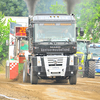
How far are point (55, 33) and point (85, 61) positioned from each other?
7285mm

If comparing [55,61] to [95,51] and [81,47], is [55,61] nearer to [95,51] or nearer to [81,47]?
[81,47]

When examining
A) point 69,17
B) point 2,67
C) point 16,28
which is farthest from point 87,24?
point 69,17

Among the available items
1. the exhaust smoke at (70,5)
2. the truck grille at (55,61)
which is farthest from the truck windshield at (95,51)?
the truck grille at (55,61)

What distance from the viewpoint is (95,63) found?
66.5 ft

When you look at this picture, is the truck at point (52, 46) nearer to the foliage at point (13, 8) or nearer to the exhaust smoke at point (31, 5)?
the exhaust smoke at point (31, 5)

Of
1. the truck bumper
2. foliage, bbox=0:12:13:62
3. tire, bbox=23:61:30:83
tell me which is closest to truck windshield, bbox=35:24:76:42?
the truck bumper

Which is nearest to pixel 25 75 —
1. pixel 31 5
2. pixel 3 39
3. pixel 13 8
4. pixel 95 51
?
pixel 31 5

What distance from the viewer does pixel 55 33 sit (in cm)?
1411

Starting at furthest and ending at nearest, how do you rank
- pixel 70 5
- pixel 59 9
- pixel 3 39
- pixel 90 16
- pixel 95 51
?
pixel 59 9, pixel 3 39, pixel 90 16, pixel 95 51, pixel 70 5

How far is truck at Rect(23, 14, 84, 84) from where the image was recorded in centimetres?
1395

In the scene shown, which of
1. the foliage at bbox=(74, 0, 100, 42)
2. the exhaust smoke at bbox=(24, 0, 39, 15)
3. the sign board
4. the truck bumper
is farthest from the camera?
the foliage at bbox=(74, 0, 100, 42)

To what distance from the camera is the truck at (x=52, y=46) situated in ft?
45.8

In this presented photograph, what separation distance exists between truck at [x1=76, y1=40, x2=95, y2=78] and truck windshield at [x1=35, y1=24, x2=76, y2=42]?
625cm

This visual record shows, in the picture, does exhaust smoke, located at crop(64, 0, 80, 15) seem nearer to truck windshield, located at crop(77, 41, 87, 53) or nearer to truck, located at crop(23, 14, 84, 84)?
truck windshield, located at crop(77, 41, 87, 53)
